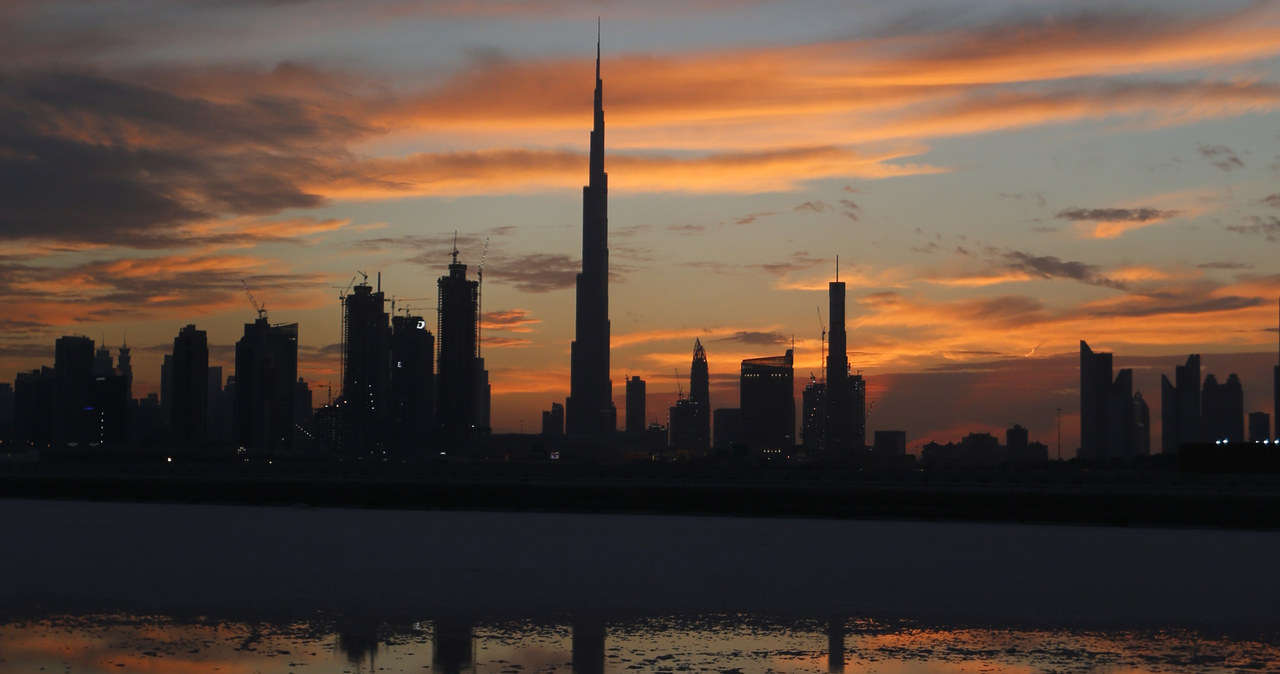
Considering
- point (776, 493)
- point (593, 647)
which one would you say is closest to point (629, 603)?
point (593, 647)

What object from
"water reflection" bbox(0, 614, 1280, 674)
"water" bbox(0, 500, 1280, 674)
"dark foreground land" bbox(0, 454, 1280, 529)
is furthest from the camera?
"dark foreground land" bbox(0, 454, 1280, 529)

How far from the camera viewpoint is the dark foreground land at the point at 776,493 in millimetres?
80500

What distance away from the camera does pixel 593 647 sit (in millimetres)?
25969

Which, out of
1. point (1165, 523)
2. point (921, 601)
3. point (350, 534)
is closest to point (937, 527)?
point (1165, 523)

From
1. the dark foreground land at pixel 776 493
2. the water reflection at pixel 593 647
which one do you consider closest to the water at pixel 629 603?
the water reflection at pixel 593 647

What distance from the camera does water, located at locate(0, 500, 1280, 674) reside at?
2467 cm

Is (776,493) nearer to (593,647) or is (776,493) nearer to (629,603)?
(629,603)

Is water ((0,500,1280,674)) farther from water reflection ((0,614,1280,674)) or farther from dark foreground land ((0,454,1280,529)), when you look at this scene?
dark foreground land ((0,454,1280,529))

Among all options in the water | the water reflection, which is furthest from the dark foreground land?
the water reflection

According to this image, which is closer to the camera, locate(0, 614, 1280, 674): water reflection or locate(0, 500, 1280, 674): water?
locate(0, 614, 1280, 674): water reflection

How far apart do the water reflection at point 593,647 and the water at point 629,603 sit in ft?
0.33

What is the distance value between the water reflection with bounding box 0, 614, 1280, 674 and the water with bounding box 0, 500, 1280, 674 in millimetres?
99

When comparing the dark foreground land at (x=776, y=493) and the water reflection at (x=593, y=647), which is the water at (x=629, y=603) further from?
the dark foreground land at (x=776, y=493)

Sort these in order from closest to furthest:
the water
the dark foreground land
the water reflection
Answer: the water reflection < the water < the dark foreground land
